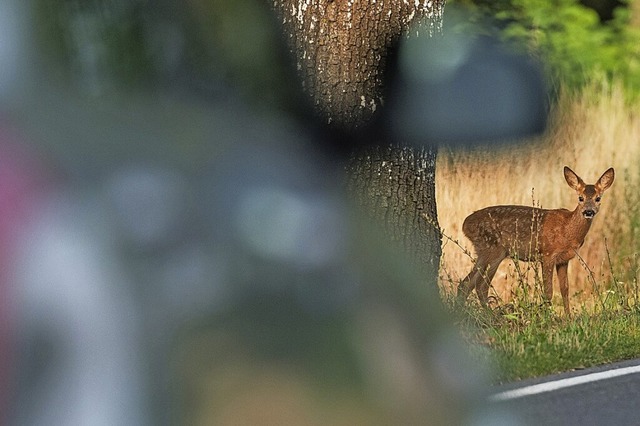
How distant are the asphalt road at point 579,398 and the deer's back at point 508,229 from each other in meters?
2.84

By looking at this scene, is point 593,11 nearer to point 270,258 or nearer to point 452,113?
point 452,113

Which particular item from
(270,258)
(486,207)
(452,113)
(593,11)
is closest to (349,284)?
(270,258)

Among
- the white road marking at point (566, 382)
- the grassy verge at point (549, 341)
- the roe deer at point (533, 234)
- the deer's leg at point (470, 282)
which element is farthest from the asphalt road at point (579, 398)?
the roe deer at point (533, 234)

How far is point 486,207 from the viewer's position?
11984 millimetres

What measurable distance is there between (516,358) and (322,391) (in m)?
6.76

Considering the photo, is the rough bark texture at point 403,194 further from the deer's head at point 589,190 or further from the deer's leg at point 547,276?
the deer's head at point 589,190

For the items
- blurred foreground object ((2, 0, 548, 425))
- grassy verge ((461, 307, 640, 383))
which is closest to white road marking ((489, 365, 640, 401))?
grassy verge ((461, 307, 640, 383))

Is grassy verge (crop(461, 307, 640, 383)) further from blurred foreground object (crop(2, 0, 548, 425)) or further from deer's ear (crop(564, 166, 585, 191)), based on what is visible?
blurred foreground object (crop(2, 0, 548, 425))

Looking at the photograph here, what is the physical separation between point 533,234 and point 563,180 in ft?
5.71

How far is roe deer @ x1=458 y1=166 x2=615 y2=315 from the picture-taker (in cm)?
1119

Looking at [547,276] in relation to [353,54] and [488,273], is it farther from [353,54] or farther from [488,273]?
[353,54]

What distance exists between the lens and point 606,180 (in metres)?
11.5

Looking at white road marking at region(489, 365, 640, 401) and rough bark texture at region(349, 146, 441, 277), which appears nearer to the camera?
white road marking at region(489, 365, 640, 401)

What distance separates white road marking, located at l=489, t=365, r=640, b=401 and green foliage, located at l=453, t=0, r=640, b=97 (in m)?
7.00
